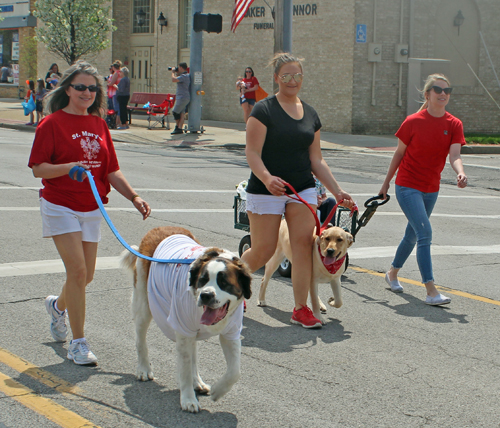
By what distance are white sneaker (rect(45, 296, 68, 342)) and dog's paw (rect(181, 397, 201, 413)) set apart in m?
1.46

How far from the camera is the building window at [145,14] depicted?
32503mm

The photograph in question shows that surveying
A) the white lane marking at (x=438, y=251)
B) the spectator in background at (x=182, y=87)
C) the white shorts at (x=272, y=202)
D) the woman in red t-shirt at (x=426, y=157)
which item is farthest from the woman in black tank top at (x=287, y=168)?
the spectator in background at (x=182, y=87)

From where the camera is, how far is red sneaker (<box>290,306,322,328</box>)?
5629mm

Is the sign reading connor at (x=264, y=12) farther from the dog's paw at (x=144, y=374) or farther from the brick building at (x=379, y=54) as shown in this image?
the dog's paw at (x=144, y=374)

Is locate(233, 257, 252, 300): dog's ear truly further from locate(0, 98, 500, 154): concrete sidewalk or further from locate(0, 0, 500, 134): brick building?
locate(0, 0, 500, 134): brick building

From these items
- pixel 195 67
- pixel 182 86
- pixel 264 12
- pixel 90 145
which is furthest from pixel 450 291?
pixel 264 12

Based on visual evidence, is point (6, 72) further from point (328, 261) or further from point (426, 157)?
point (328, 261)

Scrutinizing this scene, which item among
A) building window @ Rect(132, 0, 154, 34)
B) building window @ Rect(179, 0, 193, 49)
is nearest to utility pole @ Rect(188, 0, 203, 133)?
building window @ Rect(179, 0, 193, 49)

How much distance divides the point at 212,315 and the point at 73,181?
1497 millimetres

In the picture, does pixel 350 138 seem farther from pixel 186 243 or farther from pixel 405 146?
pixel 186 243

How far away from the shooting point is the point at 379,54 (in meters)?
24.0

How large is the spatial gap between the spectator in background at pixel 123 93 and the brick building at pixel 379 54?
17.9 ft

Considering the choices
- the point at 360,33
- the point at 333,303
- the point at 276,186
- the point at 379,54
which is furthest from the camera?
the point at 379,54

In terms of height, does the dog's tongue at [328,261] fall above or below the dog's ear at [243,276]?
below
